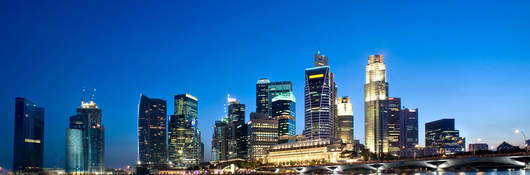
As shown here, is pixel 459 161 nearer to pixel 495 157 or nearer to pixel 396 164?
pixel 495 157

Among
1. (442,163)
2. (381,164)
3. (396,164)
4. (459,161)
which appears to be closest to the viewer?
(459,161)

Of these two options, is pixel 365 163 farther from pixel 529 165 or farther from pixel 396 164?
pixel 529 165

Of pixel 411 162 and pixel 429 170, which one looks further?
pixel 429 170

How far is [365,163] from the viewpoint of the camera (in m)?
186

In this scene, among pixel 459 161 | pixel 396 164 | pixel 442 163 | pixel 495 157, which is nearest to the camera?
pixel 495 157

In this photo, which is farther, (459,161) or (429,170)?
(429,170)

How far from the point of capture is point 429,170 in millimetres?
169750

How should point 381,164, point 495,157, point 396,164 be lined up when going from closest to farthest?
point 495,157
point 396,164
point 381,164

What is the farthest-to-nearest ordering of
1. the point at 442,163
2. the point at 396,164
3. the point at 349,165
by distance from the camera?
the point at 349,165 < the point at 396,164 < the point at 442,163

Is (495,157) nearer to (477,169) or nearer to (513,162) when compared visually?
(513,162)

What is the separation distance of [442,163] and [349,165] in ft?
158

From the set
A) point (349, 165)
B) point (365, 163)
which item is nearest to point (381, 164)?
point (365, 163)

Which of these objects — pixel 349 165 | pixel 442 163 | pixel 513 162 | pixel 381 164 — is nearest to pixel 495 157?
pixel 513 162

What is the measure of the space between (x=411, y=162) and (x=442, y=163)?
9.39m
